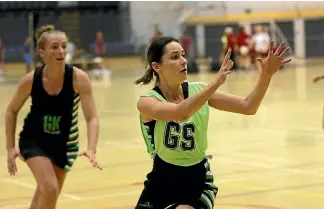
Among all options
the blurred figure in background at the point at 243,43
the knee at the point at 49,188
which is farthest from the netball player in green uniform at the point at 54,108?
the blurred figure in background at the point at 243,43

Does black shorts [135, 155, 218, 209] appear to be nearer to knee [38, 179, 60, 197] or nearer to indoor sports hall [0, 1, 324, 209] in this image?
knee [38, 179, 60, 197]

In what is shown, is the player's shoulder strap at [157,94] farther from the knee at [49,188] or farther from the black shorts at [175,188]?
the knee at [49,188]

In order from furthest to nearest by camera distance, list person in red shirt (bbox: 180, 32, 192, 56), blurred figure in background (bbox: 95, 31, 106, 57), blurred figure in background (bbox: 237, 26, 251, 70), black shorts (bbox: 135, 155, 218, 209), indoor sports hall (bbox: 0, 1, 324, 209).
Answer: person in red shirt (bbox: 180, 32, 192, 56) → blurred figure in background (bbox: 95, 31, 106, 57) → blurred figure in background (bbox: 237, 26, 251, 70) → indoor sports hall (bbox: 0, 1, 324, 209) → black shorts (bbox: 135, 155, 218, 209)

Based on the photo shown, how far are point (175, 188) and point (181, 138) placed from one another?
343 mm

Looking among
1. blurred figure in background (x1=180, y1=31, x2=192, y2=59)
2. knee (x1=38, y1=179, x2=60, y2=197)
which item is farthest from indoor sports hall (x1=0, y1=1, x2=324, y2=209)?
knee (x1=38, y1=179, x2=60, y2=197)

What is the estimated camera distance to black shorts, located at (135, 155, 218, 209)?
5.70 meters

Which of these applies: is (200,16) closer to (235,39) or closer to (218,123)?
(235,39)

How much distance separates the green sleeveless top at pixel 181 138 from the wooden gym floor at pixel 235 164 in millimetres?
3162

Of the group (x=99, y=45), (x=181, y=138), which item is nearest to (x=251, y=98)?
(x=181, y=138)

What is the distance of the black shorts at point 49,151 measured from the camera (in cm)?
724

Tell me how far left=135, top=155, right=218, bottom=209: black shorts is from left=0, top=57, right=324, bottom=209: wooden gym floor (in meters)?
3.10

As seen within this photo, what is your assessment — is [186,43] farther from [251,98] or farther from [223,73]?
[223,73]

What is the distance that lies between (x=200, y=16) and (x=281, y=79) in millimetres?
15458

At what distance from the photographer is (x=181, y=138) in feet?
18.8
